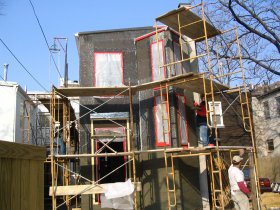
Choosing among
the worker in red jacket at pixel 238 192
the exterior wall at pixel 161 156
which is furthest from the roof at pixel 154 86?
the worker in red jacket at pixel 238 192

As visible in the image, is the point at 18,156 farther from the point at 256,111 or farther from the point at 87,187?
the point at 256,111

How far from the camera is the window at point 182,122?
465 inches

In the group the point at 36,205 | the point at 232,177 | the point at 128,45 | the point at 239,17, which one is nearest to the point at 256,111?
the point at 239,17

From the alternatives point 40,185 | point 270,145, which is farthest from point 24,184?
point 270,145

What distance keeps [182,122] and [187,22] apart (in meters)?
3.53

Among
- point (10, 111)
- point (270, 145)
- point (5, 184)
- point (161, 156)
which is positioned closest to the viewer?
A: point (5, 184)

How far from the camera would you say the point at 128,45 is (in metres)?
13.5

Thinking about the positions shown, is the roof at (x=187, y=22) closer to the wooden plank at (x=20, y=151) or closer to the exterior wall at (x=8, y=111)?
the wooden plank at (x=20, y=151)

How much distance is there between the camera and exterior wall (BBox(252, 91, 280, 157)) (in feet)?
105

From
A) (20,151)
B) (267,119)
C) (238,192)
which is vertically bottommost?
(238,192)

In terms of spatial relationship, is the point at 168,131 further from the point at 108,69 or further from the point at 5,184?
the point at 5,184

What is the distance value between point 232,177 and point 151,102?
453 cm

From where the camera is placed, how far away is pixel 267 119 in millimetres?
33594

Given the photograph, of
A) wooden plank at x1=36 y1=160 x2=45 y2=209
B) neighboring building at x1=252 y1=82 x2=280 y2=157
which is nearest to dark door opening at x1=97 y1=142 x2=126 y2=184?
wooden plank at x1=36 y1=160 x2=45 y2=209
